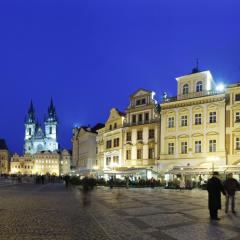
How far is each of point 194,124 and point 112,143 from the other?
16.9 m

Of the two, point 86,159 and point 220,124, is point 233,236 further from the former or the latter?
Answer: point 86,159

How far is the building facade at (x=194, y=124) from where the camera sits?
156 feet

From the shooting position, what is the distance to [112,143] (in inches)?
2501

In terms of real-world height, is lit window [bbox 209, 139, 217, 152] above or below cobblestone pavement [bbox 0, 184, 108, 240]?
above

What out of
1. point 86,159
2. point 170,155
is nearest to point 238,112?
point 170,155

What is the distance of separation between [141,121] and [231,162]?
601 inches

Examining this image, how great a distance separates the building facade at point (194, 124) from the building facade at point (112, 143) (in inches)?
359

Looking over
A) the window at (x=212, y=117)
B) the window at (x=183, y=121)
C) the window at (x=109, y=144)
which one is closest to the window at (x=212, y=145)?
the window at (x=212, y=117)

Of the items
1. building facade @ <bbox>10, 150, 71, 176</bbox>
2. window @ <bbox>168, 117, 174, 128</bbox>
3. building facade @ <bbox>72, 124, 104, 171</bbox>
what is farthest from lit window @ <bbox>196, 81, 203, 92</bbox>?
building facade @ <bbox>10, 150, 71, 176</bbox>

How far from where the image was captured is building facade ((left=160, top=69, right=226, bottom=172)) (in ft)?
156

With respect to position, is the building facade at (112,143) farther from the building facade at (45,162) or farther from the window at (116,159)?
the building facade at (45,162)

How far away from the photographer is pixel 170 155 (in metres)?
51.8

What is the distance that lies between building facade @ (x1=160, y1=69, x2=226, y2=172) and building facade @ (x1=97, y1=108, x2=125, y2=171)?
9.12 metres

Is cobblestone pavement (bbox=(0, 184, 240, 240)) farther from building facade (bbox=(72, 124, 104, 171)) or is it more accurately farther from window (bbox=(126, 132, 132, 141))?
building facade (bbox=(72, 124, 104, 171))
